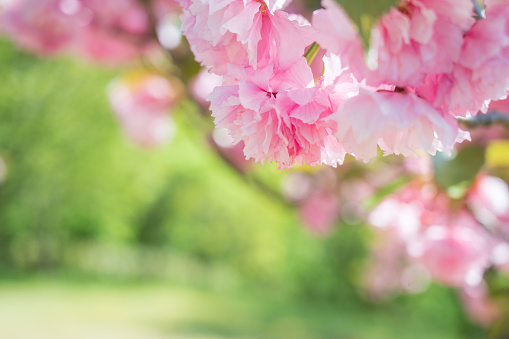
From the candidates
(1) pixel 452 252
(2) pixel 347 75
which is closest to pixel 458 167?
(1) pixel 452 252

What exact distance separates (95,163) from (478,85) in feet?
18.2

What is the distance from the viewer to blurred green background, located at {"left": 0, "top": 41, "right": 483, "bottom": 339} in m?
4.57

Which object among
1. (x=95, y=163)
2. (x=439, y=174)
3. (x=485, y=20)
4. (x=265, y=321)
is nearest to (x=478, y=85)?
(x=485, y=20)

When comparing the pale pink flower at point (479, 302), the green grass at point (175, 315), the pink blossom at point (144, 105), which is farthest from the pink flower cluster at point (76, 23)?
the green grass at point (175, 315)

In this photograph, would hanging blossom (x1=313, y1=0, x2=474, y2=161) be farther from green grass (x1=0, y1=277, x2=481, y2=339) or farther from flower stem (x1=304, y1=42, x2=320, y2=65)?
green grass (x1=0, y1=277, x2=481, y2=339)

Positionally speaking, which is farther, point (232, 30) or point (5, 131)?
point (5, 131)

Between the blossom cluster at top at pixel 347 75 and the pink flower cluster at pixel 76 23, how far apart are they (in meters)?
0.66

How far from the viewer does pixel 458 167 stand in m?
0.54

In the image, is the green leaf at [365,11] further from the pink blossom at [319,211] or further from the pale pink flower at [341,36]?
the pink blossom at [319,211]

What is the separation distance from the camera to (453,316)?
4605 millimetres

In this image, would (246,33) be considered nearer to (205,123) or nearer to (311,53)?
(311,53)

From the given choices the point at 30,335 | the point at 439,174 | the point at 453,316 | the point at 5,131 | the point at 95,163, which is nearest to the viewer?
the point at 439,174

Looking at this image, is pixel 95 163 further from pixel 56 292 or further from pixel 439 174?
pixel 439 174

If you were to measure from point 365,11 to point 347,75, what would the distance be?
0.12ft
